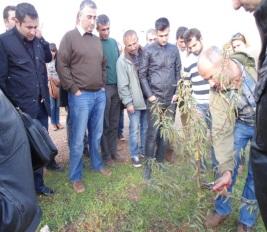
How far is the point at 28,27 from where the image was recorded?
13.2ft

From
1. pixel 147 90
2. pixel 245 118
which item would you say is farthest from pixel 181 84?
pixel 147 90

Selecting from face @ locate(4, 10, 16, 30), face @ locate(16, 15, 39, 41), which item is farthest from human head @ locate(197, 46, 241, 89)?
face @ locate(4, 10, 16, 30)

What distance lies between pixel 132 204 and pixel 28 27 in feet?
6.87

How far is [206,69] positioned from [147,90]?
213 centimetres

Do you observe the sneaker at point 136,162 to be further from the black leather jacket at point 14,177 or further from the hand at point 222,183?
the black leather jacket at point 14,177

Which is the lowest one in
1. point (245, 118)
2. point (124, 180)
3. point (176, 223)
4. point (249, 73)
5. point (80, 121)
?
point (124, 180)

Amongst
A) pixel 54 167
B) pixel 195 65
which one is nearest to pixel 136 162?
pixel 54 167

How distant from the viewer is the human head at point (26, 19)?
399cm

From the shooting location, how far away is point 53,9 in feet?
73.0

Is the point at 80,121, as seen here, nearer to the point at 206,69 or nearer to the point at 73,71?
the point at 73,71

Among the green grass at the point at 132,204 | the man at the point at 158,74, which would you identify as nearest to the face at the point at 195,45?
the man at the point at 158,74

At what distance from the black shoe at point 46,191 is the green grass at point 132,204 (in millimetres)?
71

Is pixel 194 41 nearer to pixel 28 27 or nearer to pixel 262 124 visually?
pixel 28 27

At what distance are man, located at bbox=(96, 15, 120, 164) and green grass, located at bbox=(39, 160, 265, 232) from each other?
66 cm
